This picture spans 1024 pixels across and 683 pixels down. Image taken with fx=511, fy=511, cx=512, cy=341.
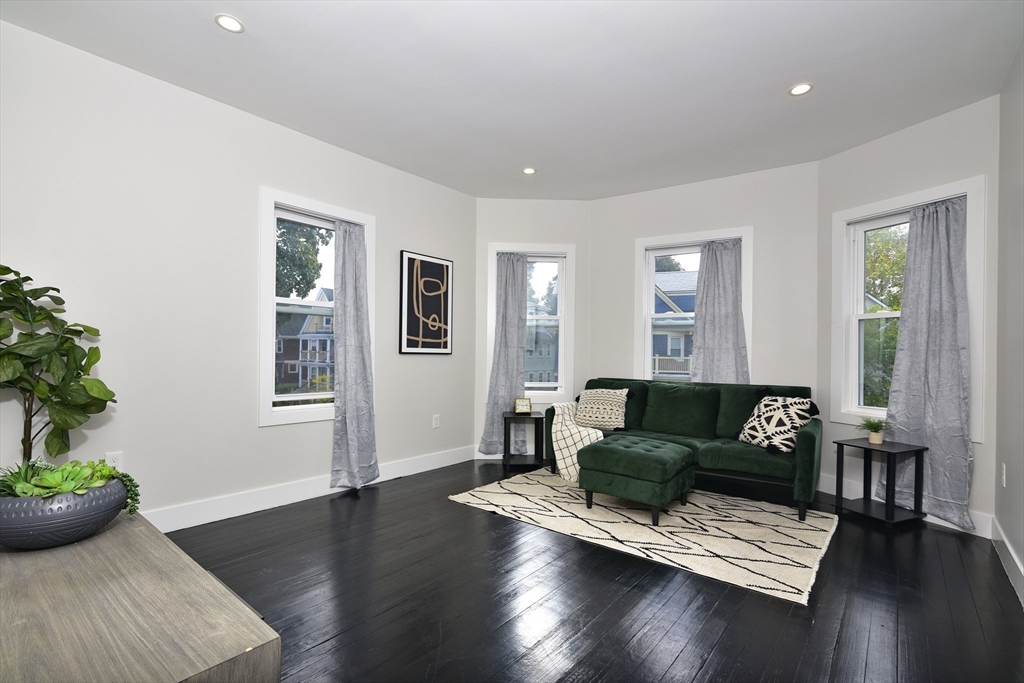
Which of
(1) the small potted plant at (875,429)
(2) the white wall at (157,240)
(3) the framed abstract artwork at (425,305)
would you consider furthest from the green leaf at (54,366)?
(1) the small potted plant at (875,429)

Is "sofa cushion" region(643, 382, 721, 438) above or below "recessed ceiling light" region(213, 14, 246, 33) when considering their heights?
below

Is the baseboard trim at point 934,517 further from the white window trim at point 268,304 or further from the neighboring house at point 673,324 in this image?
the white window trim at point 268,304

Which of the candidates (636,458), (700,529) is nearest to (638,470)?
(636,458)

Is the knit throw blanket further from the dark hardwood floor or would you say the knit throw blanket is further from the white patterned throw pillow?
the dark hardwood floor

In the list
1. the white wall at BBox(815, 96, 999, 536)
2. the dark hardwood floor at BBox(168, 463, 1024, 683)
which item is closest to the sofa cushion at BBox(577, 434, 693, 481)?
the dark hardwood floor at BBox(168, 463, 1024, 683)

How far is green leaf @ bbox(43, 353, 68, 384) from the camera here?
2.51 metres

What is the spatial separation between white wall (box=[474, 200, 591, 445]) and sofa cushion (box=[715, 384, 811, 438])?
160 centimetres

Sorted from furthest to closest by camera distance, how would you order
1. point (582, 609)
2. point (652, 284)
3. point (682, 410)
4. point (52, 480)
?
1. point (652, 284)
2. point (682, 410)
3. point (582, 609)
4. point (52, 480)

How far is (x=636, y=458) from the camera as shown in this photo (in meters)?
3.41

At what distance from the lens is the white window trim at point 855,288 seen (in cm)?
333

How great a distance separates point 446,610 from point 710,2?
9.95ft

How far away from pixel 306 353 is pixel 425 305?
4.07 ft

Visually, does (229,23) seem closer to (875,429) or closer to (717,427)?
(717,427)

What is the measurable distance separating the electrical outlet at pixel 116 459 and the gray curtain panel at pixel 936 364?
5.13m
